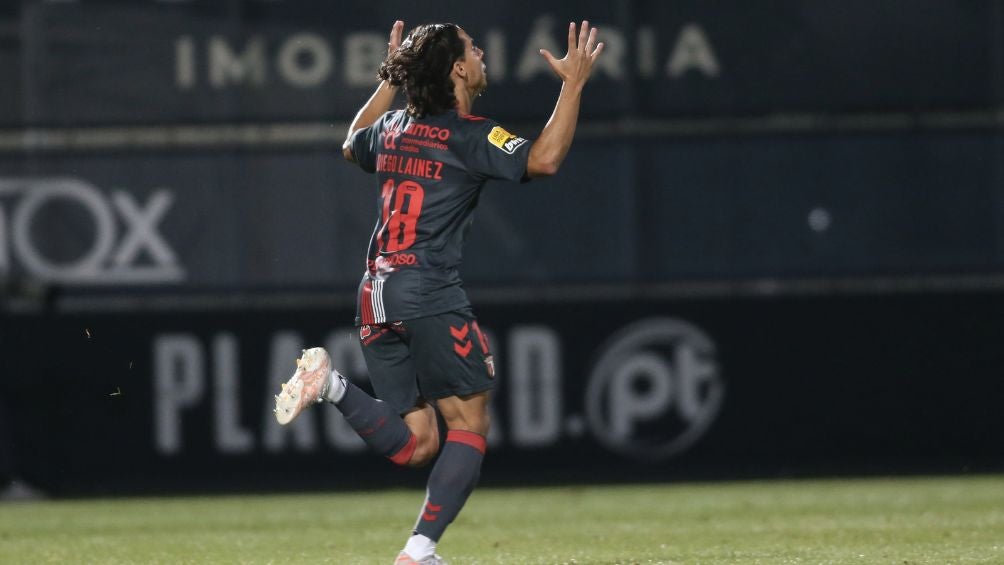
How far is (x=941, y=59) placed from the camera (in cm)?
1034

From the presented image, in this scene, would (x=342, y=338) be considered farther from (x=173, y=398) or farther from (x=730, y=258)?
(x=730, y=258)

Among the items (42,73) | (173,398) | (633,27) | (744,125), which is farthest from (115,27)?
(744,125)

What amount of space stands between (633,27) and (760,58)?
0.76m

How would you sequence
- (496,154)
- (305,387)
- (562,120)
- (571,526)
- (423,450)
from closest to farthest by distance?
(562,120)
(496,154)
(305,387)
(423,450)
(571,526)

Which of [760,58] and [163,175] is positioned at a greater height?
[760,58]

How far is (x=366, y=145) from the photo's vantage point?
5.95 m

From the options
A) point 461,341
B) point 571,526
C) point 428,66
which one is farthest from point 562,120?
point 571,526

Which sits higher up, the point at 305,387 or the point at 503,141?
the point at 503,141

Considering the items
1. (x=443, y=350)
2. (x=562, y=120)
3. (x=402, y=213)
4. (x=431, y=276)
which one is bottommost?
(x=443, y=350)

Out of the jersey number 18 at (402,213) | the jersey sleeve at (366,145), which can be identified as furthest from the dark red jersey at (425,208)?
the jersey sleeve at (366,145)

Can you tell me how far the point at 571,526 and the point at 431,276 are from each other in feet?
8.69

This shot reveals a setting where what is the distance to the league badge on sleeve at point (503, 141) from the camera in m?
5.52

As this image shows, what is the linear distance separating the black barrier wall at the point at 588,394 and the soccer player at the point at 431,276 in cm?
437

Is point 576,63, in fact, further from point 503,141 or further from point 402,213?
point 402,213
